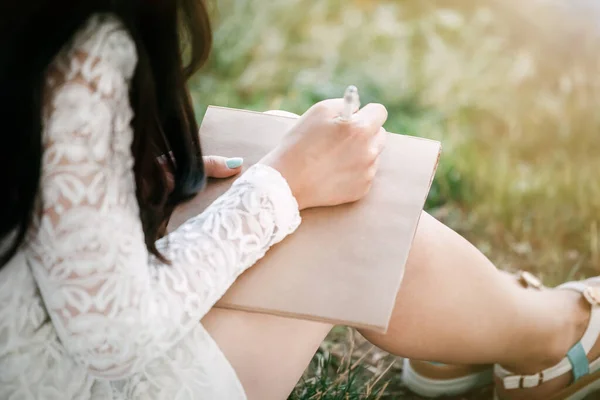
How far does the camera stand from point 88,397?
0.72 meters

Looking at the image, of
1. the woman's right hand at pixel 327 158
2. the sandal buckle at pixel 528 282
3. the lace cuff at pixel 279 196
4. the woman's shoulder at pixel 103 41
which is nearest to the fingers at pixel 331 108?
the woman's right hand at pixel 327 158

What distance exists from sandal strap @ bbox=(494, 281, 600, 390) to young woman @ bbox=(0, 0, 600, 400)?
0.18m

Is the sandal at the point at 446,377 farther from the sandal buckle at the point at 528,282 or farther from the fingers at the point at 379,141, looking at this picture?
the fingers at the point at 379,141

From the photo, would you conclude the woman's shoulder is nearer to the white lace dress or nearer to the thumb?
the white lace dress

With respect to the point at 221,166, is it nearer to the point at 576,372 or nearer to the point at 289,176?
the point at 289,176

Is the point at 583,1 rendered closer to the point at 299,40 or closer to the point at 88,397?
the point at 299,40

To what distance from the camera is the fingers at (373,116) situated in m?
0.83

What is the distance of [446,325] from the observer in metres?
0.92

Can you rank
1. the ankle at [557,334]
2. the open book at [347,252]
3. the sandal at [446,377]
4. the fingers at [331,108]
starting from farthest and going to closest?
the sandal at [446,377], the ankle at [557,334], the fingers at [331,108], the open book at [347,252]

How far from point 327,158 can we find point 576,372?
51 centimetres

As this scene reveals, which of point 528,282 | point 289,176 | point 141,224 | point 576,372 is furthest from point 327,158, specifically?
point 576,372

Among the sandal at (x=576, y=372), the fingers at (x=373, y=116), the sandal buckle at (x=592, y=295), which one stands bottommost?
the sandal at (x=576, y=372)

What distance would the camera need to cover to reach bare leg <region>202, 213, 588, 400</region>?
0.77 metres

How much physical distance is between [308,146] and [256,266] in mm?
143
